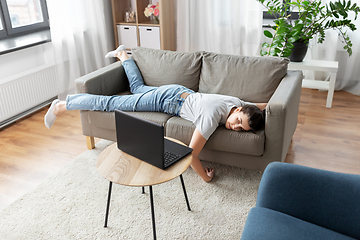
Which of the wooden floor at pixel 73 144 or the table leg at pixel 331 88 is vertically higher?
the table leg at pixel 331 88

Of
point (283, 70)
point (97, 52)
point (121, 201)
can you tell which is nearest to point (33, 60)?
point (97, 52)

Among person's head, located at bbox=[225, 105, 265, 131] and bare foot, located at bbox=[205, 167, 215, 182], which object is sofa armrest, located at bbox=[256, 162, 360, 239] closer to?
person's head, located at bbox=[225, 105, 265, 131]

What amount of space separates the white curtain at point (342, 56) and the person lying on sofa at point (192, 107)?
1845 millimetres

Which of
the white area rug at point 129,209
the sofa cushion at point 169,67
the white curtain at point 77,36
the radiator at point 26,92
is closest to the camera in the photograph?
the white area rug at point 129,209

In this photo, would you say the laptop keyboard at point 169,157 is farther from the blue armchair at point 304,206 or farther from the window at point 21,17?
the window at point 21,17

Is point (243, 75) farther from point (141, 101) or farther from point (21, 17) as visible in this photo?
point (21, 17)

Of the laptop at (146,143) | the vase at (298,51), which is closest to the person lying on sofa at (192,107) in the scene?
the laptop at (146,143)

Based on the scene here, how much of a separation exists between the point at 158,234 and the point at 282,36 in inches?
86.2

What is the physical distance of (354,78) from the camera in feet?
11.9

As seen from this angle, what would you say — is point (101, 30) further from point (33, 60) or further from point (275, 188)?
point (275, 188)

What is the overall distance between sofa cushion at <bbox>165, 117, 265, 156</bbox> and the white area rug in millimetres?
270

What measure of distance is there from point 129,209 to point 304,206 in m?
1.04

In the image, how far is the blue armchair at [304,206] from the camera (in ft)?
3.96

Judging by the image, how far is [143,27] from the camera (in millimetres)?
3740
